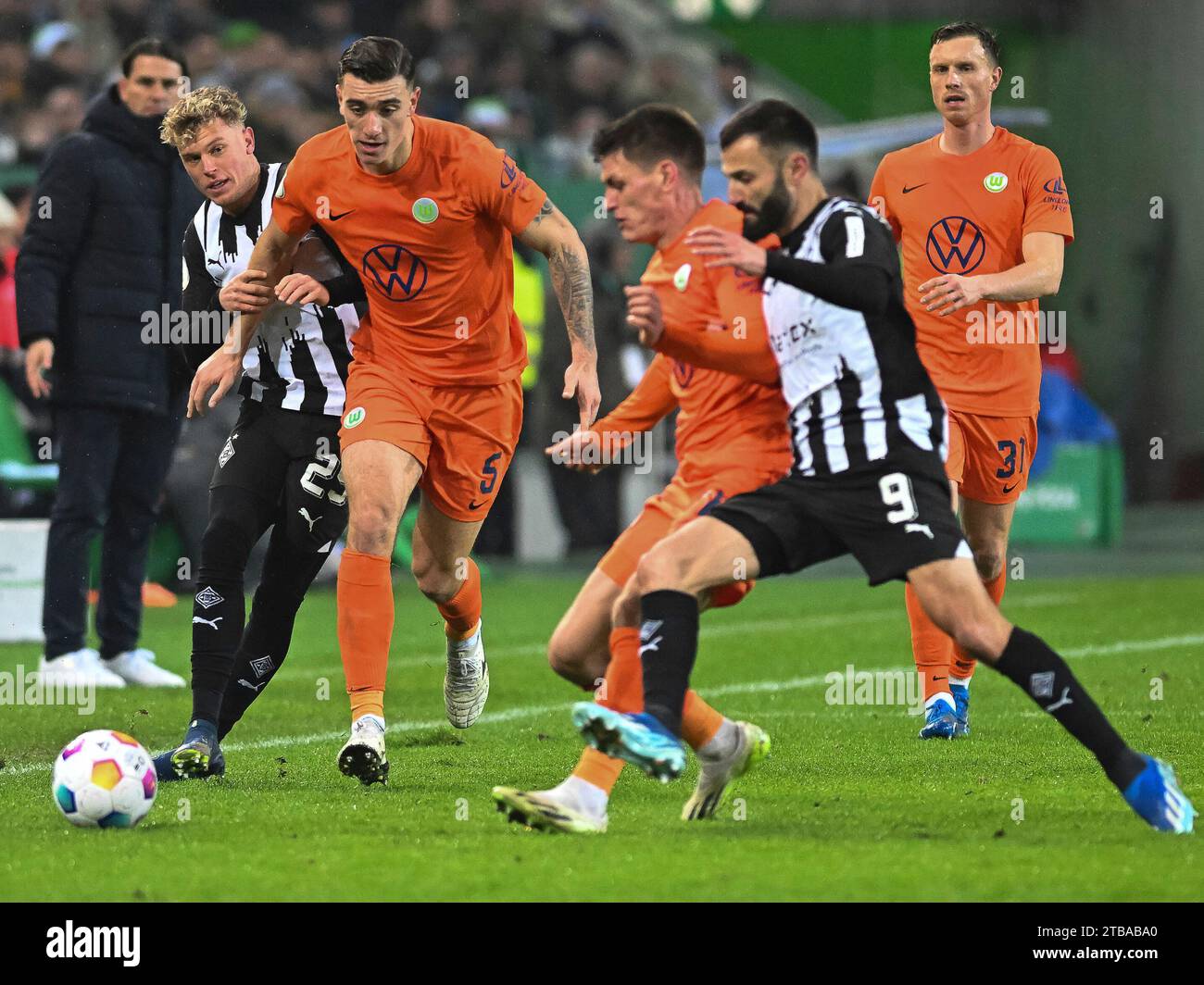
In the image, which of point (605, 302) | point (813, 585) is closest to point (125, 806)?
point (813, 585)

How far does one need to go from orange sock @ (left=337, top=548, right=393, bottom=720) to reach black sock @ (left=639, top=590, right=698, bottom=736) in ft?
4.46

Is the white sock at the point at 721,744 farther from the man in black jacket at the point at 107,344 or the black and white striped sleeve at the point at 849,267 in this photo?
the man in black jacket at the point at 107,344

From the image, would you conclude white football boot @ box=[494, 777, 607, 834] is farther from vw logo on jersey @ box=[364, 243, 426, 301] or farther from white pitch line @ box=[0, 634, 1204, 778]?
white pitch line @ box=[0, 634, 1204, 778]

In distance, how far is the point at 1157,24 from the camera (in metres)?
18.9

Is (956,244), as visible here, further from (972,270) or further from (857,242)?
(857,242)

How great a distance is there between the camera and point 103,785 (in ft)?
17.6

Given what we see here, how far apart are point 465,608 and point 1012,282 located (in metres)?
2.21

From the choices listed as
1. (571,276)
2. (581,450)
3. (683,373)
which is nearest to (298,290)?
(571,276)

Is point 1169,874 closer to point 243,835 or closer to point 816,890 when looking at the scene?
point 816,890

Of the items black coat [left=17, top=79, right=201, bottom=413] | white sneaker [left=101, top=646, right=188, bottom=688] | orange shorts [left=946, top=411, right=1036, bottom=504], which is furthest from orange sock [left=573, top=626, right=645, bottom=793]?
black coat [left=17, top=79, right=201, bottom=413]

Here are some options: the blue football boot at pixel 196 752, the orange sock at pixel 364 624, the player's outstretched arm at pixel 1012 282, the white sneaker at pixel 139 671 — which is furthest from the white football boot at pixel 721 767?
the white sneaker at pixel 139 671

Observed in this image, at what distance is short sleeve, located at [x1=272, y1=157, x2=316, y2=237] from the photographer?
246 inches

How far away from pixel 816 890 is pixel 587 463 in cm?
148

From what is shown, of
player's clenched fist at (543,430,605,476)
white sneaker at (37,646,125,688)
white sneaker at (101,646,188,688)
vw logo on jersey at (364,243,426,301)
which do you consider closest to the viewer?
player's clenched fist at (543,430,605,476)
